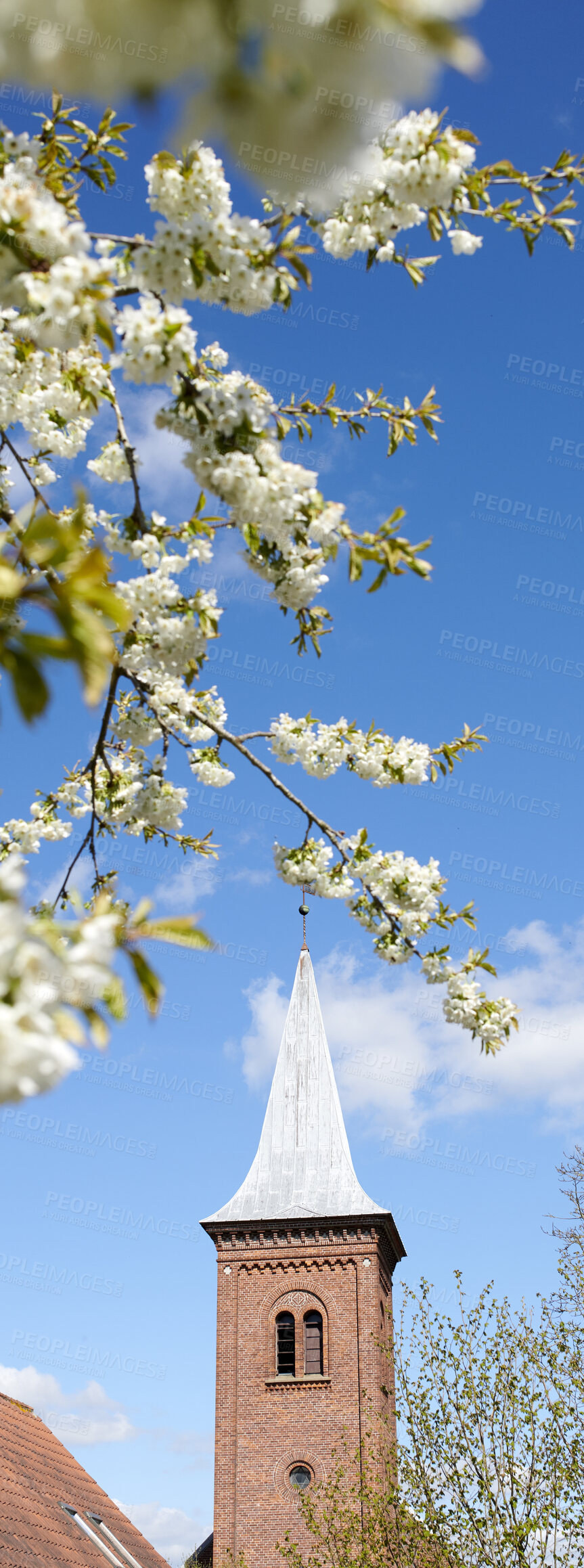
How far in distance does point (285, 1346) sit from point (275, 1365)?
454 mm

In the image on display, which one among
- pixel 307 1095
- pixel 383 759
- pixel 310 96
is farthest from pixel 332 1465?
pixel 310 96

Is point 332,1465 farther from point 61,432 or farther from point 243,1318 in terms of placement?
point 61,432

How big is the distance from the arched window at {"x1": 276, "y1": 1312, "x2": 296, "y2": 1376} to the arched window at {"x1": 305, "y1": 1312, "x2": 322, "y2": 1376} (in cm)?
28

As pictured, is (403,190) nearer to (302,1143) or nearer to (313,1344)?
(313,1344)

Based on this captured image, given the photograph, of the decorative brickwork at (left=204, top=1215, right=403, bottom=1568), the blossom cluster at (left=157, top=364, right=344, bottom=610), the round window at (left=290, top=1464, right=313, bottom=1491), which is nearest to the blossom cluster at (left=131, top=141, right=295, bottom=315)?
the blossom cluster at (left=157, top=364, right=344, bottom=610)

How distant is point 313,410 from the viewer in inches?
190

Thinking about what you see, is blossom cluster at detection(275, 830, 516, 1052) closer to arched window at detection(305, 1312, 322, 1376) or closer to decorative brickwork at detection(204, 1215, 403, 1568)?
decorative brickwork at detection(204, 1215, 403, 1568)

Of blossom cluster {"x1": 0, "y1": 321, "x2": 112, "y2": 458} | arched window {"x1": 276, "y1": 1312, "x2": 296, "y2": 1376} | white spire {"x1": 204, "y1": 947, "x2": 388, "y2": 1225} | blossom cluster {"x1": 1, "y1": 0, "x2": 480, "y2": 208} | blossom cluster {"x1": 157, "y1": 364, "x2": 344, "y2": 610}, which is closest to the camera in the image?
blossom cluster {"x1": 1, "y1": 0, "x2": 480, "y2": 208}

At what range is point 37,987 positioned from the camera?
5.38 feet

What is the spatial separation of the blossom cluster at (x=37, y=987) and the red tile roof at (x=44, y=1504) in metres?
11.9

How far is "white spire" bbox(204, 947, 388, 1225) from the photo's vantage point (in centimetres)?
2664

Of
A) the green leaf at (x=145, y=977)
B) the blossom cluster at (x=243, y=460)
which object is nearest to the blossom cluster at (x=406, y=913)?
the blossom cluster at (x=243, y=460)

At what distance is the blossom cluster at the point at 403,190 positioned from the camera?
396 cm

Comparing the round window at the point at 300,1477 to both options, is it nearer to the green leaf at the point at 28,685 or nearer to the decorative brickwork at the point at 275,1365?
the decorative brickwork at the point at 275,1365
